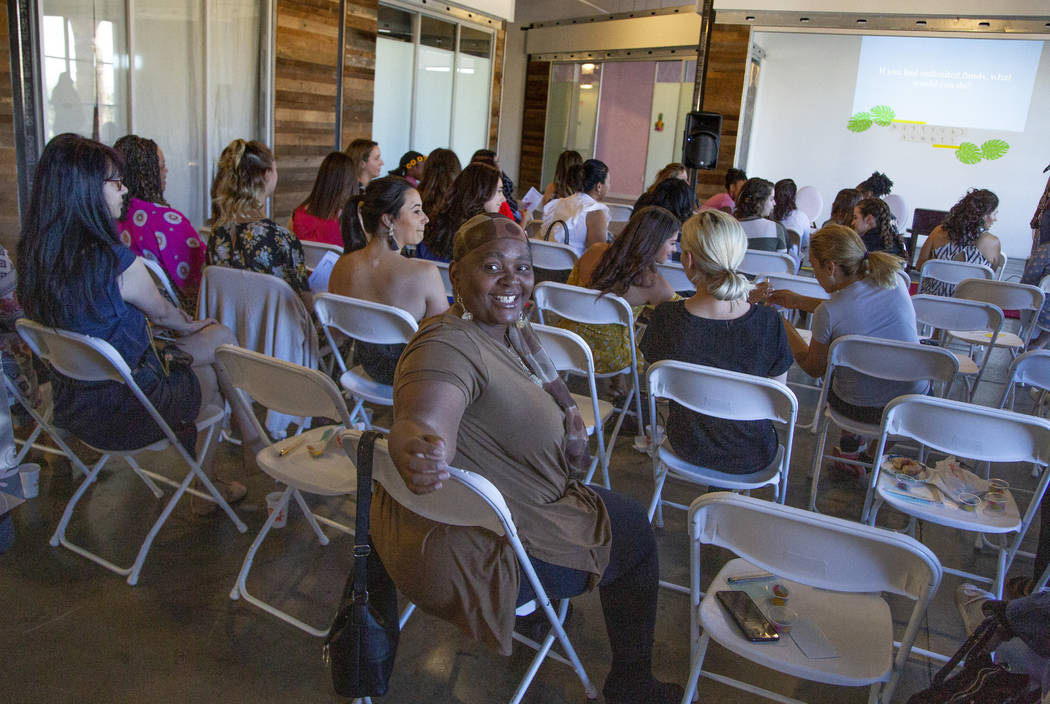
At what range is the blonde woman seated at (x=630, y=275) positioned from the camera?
3674 millimetres

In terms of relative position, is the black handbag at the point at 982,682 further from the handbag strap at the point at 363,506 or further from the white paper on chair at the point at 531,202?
the white paper on chair at the point at 531,202

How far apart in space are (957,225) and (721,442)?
13.5 feet

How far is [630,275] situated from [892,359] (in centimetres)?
117

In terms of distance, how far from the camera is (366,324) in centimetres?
309

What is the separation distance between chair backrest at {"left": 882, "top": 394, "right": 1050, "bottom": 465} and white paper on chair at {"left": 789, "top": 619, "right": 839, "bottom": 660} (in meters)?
0.89

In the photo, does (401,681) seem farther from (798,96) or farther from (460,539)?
(798,96)

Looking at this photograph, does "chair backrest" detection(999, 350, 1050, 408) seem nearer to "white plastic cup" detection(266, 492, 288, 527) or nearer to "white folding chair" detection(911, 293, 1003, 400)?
"white folding chair" detection(911, 293, 1003, 400)

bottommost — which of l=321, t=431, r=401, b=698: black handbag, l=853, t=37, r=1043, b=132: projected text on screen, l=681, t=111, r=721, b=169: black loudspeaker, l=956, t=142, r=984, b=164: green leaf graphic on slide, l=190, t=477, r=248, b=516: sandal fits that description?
l=190, t=477, r=248, b=516: sandal

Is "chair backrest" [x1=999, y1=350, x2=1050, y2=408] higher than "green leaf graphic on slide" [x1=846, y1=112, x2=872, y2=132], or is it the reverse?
"green leaf graphic on slide" [x1=846, y1=112, x2=872, y2=132]

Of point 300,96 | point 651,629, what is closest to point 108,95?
point 300,96

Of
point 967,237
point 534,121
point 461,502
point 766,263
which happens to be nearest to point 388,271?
point 461,502

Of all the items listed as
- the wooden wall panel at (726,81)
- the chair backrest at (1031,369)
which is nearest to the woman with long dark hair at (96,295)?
the chair backrest at (1031,369)

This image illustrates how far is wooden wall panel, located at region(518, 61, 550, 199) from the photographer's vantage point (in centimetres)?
1387

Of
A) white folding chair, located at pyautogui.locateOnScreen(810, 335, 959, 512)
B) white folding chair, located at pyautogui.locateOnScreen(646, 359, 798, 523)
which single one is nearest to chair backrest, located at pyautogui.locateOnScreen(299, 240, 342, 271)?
white folding chair, located at pyautogui.locateOnScreen(646, 359, 798, 523)
